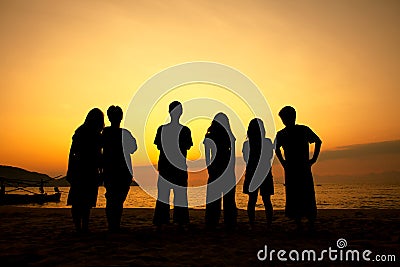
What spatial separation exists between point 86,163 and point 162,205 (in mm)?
1728

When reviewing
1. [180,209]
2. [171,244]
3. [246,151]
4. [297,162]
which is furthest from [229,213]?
[171,244]

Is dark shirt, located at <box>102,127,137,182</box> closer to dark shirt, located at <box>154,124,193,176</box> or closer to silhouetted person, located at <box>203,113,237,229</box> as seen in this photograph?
dark shirt, located at <box>154,124,193,176</box>

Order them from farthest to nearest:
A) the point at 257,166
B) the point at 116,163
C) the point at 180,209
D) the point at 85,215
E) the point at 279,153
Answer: the point at 257,166
the point at 180,209
the point at 279,153
the point at 116,163
the point at 85,215

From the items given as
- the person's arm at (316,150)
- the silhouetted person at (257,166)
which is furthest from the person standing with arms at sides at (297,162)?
the silhouetted person at (257,166)

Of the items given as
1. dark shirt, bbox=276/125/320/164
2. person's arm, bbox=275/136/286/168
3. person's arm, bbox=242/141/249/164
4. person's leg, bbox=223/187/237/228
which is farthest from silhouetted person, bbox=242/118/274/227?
dark shirt, bbox=276/125/320/164

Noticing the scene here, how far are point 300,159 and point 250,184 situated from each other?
1.24 meters

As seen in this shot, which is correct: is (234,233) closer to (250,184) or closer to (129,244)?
(250,184)

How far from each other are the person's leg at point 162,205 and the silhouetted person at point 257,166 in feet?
5.68

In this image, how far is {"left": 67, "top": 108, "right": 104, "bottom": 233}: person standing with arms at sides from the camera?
21.2ft

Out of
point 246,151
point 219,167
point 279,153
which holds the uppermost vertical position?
point 246,151

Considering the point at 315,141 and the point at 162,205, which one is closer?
the point at 315,141

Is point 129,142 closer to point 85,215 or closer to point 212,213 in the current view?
point 85,215

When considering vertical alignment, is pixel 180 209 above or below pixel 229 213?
above

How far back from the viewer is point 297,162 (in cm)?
677
